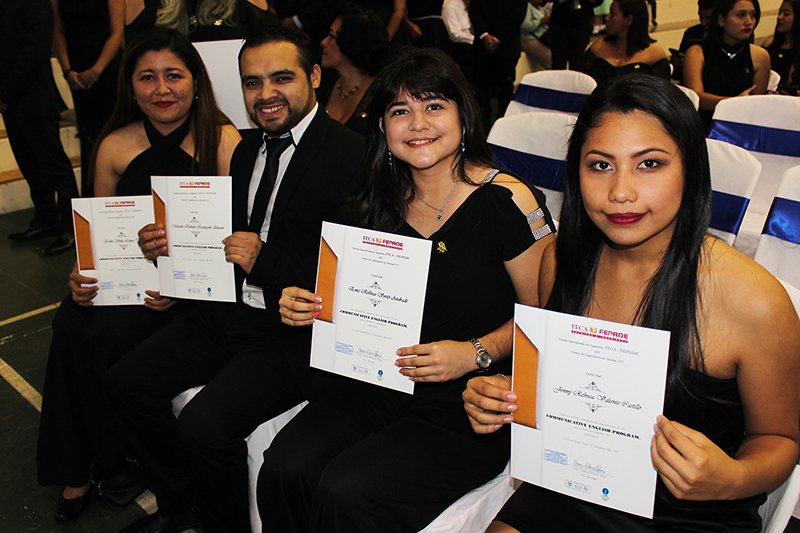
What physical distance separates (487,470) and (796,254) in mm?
1319

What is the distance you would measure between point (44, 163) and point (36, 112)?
0.38 metres

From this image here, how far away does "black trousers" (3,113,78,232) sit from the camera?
452 cm

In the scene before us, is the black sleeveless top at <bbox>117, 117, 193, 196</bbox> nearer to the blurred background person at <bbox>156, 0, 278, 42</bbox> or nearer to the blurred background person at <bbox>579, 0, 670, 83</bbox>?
the blurred background person at <bbox>156, 0, 278, 42</bbox>

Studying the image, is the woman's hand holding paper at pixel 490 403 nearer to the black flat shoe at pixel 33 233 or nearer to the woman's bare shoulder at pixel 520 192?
the woman's bare shoulder at pixel 520 192

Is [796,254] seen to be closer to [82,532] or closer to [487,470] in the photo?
[487,470]

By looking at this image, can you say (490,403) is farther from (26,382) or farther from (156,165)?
(26,382)

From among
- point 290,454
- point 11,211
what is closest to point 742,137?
point 290,454

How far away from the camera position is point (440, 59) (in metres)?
1.83

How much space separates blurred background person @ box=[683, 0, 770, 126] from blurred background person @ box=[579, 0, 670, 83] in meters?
0.31

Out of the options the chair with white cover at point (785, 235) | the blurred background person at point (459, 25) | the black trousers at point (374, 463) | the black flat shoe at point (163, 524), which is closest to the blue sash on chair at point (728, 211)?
the chair with white cover at point (785, 235)

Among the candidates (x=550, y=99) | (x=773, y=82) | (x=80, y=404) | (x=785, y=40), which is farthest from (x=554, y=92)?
(x=785, y=40)

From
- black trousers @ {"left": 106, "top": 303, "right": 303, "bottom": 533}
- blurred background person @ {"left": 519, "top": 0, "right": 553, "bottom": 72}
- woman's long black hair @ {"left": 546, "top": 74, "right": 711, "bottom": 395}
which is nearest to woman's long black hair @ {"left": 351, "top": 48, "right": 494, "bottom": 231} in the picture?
woman's long black hair @ {"left": 546, "top": 74, "right": 711, "bottom": 395}

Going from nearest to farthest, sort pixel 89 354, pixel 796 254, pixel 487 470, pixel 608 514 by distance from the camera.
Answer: pixel 608 514 < pixel 487 470 < pixel 796 254 < pixel 89 354

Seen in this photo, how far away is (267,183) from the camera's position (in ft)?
7.33
